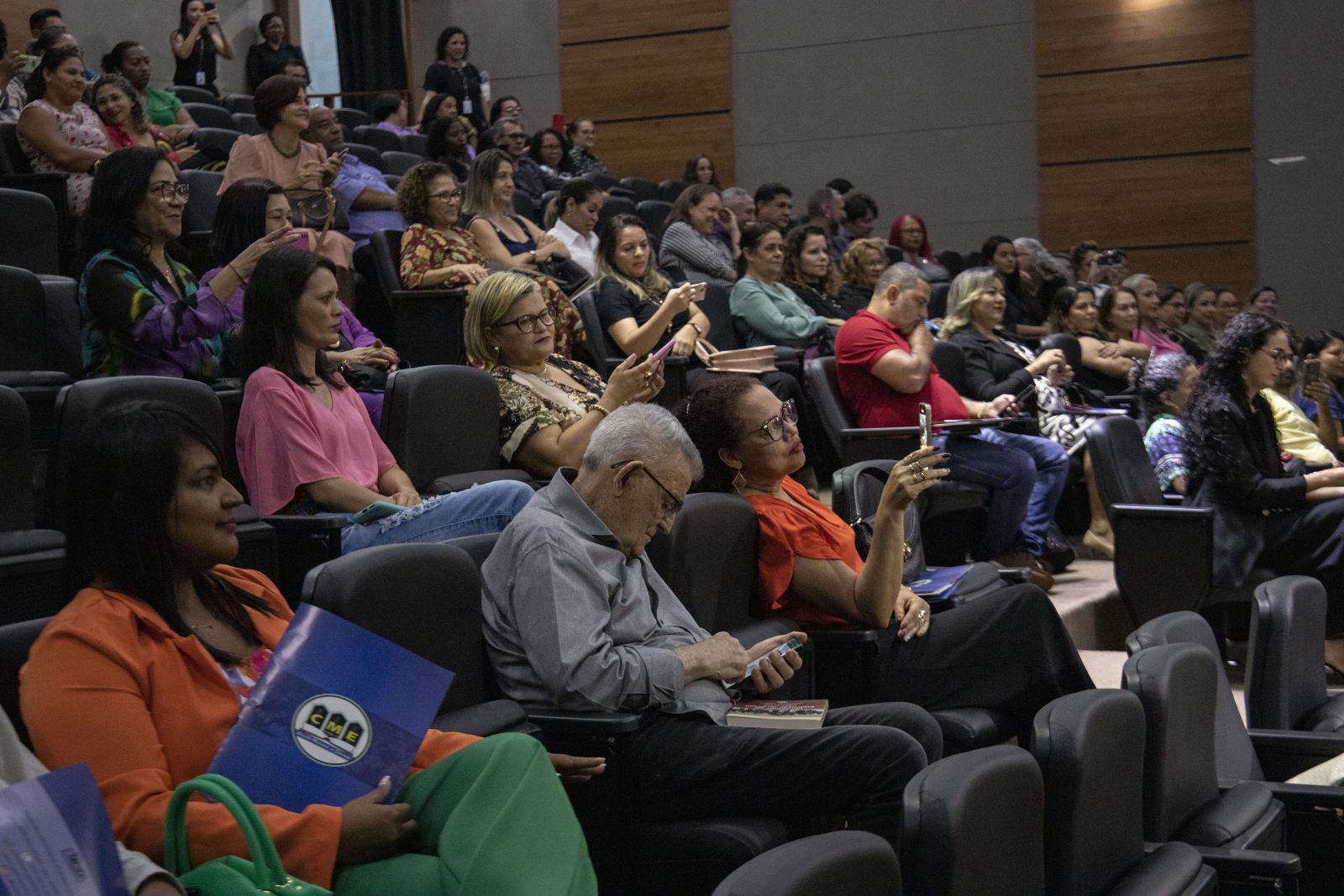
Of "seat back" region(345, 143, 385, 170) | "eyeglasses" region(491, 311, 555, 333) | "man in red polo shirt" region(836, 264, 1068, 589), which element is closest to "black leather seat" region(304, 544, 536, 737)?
"eyeglasses" region(491, 311, 555, 333)

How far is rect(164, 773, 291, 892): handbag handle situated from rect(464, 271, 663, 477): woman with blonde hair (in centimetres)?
170

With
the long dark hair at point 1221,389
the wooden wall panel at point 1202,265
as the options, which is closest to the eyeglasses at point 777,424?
the long dark hair at point 1221,389

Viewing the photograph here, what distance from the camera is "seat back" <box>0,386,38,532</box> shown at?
2.16 metres

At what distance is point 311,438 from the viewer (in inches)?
100

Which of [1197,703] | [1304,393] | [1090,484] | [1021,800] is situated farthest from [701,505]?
[1304,393]

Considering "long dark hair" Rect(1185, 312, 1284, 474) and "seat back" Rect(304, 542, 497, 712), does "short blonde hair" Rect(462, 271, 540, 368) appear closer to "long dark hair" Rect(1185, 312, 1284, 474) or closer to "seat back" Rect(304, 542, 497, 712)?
"seat back" Rect(304, 542, 497, 712)

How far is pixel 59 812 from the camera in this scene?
1.07m

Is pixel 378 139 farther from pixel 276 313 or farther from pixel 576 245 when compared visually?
pixel 276 313

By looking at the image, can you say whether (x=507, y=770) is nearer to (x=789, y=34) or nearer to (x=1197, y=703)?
(x=1197, y=703)

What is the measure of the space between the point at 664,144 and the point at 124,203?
638cm

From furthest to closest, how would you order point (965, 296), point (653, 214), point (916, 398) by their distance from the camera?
point (653, 214)
point (965, 296)
point (916, 398)

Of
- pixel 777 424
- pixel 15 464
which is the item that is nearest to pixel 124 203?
pixel 15 464

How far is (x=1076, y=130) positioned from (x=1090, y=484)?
406 cm

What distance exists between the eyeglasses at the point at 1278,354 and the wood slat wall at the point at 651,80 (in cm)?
534
